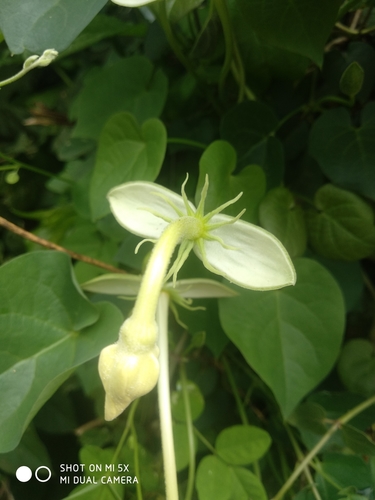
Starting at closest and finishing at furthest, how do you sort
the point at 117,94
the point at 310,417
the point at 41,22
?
the point at 41,22
the point at 310,417
the point at 117,94

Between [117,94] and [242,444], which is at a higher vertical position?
[117,94]

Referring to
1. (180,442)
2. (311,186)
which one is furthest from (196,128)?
(180,442)

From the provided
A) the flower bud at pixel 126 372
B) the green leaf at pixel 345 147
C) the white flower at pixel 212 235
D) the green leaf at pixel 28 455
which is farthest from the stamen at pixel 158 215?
the green leaf at pixel 28 455

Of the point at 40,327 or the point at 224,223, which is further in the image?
the point at 40,327

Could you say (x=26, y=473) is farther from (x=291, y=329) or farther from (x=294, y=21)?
(x=294, y=21)

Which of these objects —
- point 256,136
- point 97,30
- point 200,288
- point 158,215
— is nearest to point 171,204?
point 158,215

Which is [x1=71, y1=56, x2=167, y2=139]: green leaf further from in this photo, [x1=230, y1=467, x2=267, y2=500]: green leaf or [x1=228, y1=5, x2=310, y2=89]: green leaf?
[x1=230, y1=467, x2=267, y2=500]: green leaf

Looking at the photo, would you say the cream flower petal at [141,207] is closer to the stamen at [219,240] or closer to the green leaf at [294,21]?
the stamen at [219,240]
